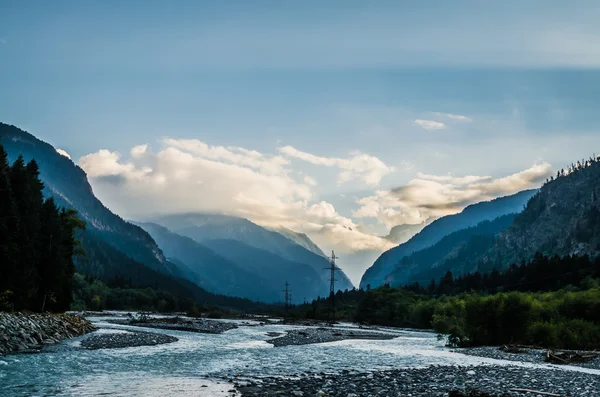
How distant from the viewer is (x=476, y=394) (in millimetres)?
22781

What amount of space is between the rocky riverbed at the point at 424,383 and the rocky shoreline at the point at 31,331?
78.8 ft

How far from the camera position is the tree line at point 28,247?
56188mm

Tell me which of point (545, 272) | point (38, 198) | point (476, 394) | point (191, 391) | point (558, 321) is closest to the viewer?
point (476, 394)

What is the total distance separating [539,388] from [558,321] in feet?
151

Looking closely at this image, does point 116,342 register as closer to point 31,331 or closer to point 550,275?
point 31,331

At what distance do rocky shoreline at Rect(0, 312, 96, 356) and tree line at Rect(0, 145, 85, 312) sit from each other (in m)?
3.45

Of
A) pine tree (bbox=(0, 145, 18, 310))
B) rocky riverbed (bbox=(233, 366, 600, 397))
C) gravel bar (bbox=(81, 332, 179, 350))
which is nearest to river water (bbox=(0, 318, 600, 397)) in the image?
gravel bar (bbox=(81, 332, 179, 350))

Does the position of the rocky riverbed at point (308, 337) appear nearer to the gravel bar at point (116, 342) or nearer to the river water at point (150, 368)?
the gravel bar at point (116, 342)

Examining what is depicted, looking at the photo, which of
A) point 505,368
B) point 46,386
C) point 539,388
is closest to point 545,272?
point 505,368

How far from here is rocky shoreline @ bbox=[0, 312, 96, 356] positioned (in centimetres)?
4259

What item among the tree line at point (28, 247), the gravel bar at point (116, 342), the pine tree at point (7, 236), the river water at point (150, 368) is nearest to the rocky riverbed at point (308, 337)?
the gravel bar at point (116, 342)

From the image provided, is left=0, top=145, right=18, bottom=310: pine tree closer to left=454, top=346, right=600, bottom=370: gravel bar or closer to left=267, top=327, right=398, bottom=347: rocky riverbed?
left=267, top=327, right=398, bottom=347: rocky riverbed

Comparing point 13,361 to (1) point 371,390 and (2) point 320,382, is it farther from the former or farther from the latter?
(1) point 371,390

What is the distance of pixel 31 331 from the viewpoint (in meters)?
48.8
